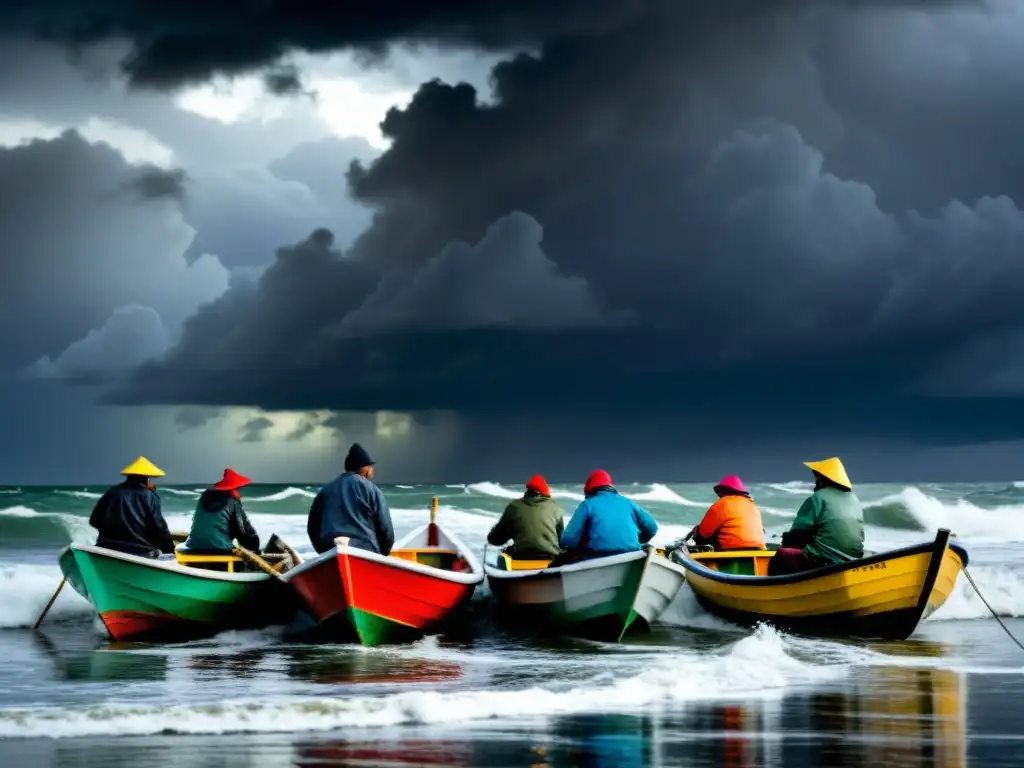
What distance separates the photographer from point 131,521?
45.6 feet

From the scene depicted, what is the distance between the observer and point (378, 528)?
13219 millimetres

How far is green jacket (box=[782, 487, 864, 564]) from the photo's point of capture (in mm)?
13805

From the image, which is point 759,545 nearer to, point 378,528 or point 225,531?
point 378,528

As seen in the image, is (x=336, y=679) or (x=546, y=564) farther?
(x=546, y=564)

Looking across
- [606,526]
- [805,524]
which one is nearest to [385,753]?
[606,526]

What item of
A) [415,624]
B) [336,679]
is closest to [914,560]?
[415,624]

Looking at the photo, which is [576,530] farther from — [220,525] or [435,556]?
[220,525]

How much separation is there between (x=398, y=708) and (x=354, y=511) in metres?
4.36

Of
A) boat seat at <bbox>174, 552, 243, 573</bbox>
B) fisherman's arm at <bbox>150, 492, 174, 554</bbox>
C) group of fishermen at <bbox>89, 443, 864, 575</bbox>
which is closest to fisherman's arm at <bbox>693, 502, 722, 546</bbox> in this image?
group of fishermen at <bbox>89, 443, 864, 575</bbox>

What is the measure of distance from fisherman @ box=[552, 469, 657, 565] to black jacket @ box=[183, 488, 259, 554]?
393 cm

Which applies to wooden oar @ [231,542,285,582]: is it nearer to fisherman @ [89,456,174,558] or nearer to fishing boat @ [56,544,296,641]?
fishing boat @ [56,544,296,641]

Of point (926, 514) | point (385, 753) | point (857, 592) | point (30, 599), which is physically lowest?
point (385, 753)

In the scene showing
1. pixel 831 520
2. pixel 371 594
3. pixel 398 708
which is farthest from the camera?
pixel 831 520

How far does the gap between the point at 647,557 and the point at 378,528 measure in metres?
2.83
